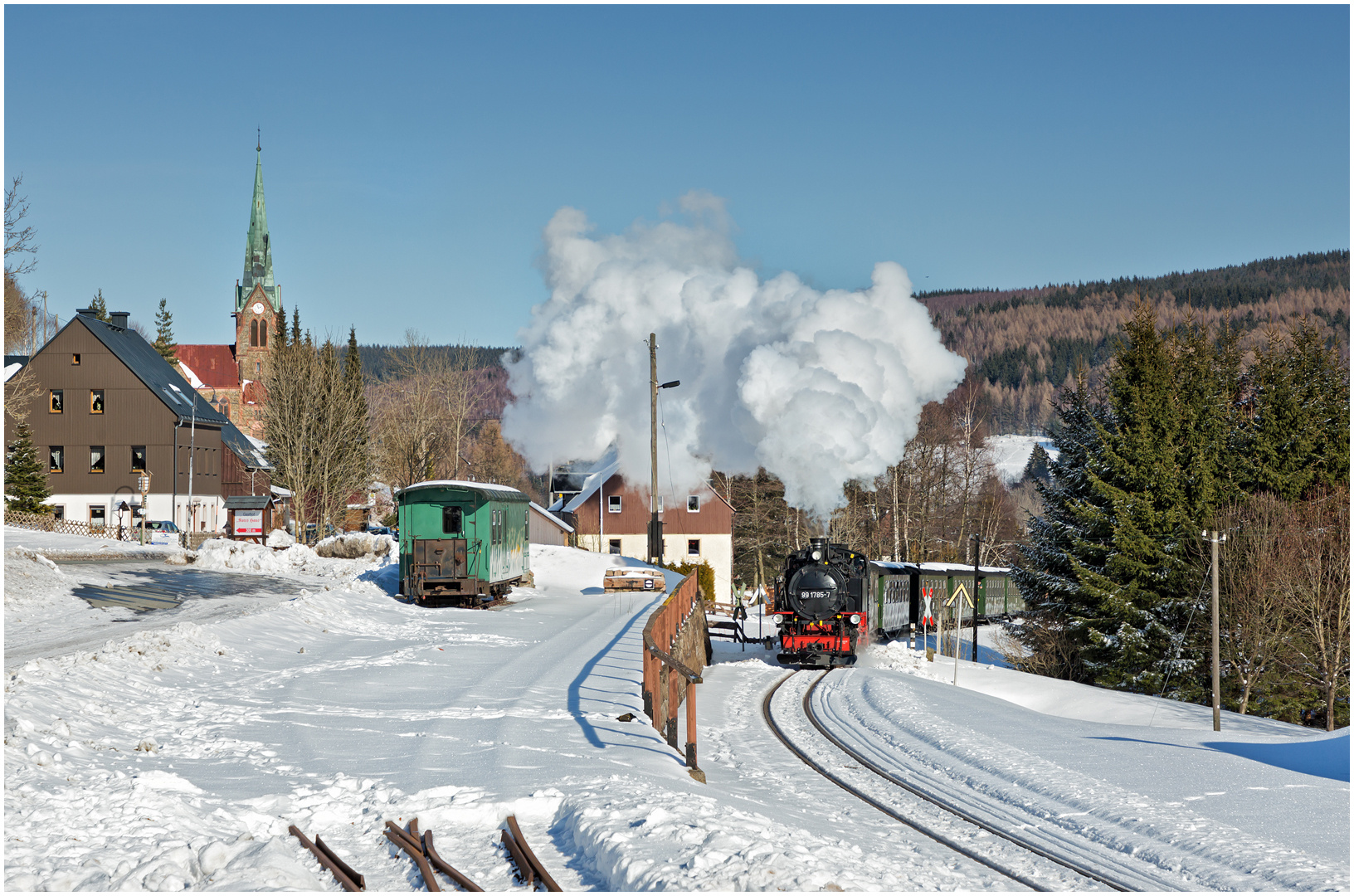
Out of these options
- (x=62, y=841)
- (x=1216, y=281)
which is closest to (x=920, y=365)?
(x=62, y=841)

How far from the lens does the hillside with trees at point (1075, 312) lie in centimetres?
14162

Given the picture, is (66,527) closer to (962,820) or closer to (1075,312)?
(962,820)

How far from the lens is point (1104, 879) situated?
932 centimetres

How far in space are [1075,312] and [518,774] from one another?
177317 millimetres

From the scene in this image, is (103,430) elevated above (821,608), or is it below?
above

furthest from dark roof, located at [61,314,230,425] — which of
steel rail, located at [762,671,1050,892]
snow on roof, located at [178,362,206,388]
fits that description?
steel rail, located at [762,671,1050,892]

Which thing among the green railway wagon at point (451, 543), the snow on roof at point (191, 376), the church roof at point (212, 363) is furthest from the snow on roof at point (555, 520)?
the church roof at point (212, 363)

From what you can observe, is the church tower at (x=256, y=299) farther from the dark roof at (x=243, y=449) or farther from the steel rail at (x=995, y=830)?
the steel rail at (x=995, y=830)

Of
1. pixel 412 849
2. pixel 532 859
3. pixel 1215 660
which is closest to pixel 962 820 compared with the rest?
pixel 532 859

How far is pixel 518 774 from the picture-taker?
10586 mm

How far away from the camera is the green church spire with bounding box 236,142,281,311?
11425 cm

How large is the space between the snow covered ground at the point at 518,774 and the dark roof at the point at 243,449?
137 feet

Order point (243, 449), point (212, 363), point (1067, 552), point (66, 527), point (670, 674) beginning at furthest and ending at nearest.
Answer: point (212, 363) < point (243, 449) < point (66, 527) < point (1067, 552) < point (670, 674)

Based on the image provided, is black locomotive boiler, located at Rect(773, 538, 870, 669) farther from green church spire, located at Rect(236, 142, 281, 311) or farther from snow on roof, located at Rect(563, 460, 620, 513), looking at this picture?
green church spire, located at Rect(236, 142, 281, 311)
